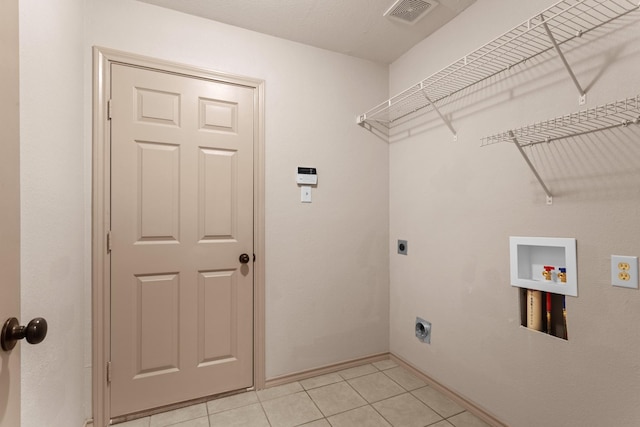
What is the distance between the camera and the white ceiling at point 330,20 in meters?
1.92

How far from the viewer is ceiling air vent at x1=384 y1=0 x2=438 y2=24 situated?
1.90 meters

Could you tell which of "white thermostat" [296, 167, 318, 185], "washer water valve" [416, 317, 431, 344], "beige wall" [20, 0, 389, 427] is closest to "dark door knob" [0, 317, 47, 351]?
"beige wall" [20, 0, 389, 427]

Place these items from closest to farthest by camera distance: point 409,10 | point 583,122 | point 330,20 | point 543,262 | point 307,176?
point 583,122, point 543,262, point 409,10, point 330,20, point 307,176

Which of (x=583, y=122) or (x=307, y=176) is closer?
(x=583, y=122)

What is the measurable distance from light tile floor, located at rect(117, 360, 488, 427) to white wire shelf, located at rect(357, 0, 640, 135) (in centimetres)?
187

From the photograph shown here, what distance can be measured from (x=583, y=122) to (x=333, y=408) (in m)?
2.13

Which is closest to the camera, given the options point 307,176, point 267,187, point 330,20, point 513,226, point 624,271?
point 624,271

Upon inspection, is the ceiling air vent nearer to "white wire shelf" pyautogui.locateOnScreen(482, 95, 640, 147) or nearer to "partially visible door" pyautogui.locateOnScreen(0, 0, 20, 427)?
"white wire shelf" pyautogui.locateOnScreen(482, 95, 640, 147)

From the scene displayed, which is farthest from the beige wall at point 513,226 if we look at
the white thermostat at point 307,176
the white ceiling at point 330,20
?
the white thermostat at point 307,176

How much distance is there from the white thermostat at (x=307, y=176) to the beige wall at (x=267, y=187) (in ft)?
0.17

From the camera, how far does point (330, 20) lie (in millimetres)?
2088

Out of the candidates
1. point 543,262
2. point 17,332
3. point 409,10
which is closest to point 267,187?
point 409,10

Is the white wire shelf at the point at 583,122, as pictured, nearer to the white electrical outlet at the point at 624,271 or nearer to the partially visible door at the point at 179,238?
the white electrical outlet at the point at 624,271

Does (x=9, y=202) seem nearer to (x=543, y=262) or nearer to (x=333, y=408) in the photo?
(x=333, y=408)
